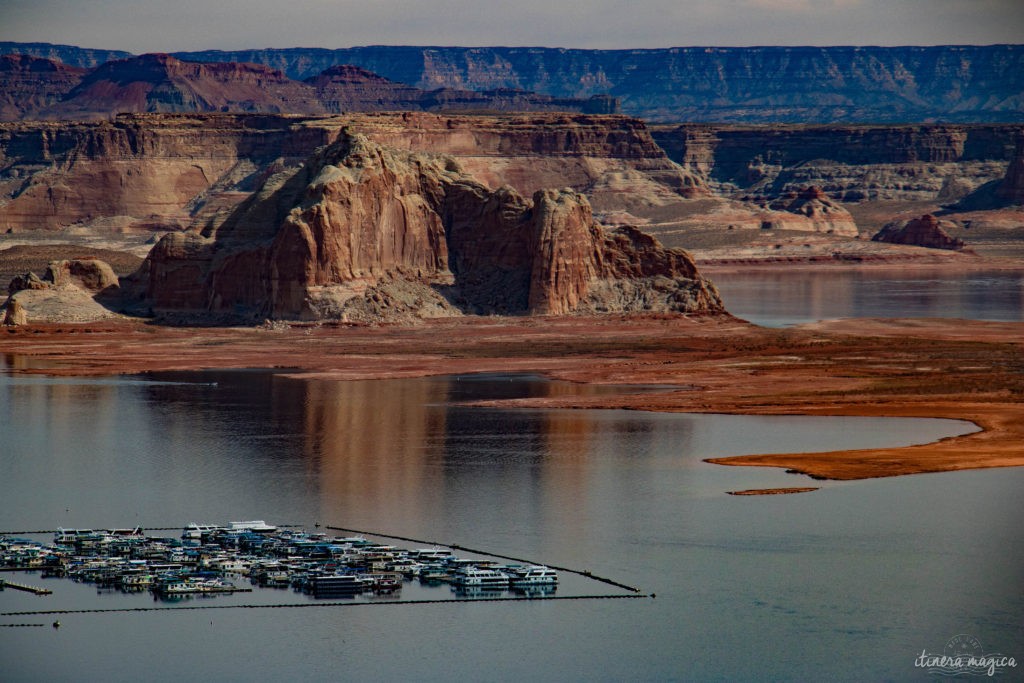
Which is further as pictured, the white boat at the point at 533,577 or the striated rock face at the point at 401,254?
the striated rock face at the point at 401,254

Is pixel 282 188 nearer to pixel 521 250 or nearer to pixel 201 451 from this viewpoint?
pixel 521 250

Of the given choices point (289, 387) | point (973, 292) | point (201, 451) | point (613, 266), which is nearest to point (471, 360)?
point (289, 387)

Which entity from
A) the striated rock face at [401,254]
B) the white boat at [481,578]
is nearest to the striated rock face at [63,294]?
the striated rock face at [401,254]

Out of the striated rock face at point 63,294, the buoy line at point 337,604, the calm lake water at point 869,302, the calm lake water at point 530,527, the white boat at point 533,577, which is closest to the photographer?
the calm lake water at point 530,527

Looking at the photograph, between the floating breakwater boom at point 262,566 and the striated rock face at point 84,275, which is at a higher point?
the striated rock face at point 84,275

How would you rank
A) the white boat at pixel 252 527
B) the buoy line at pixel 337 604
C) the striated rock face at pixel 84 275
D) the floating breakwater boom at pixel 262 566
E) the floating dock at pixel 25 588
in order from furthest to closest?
1. the striated rock face at pixel 84 275
2. the white boat at pixel 252 527
3. the floating breakwater boom at pixel 262 566
4. the floating dock at pixel 25 588
5. the buoy line at pixel 337 604

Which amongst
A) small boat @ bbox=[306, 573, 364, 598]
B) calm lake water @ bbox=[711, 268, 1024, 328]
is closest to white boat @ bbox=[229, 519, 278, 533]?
small boat @ bbox=[306, 573, 364, 598]

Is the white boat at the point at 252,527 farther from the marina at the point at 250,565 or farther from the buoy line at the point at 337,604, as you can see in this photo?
the buoy line at the point at 337,604
